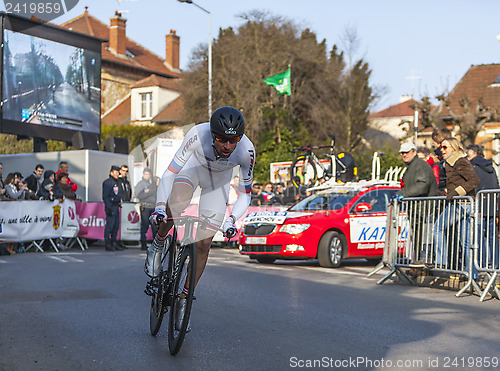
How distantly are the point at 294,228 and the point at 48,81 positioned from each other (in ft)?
40.4

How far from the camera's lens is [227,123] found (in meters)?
5.19

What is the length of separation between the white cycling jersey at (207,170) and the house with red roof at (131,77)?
156 feet

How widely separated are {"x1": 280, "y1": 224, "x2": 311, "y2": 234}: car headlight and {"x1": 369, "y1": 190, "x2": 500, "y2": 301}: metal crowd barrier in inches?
97.2

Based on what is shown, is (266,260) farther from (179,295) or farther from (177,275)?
(179,295)

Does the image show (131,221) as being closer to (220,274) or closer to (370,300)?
(220,274)

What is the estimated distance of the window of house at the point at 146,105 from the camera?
5716cm

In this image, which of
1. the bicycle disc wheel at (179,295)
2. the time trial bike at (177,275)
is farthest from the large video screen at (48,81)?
the bicycle disc wheel at (179,295)

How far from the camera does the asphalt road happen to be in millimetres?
5363

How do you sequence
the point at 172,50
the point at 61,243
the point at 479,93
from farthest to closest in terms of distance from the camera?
the point at 172,50, the point at 479,93, the point at 61,243

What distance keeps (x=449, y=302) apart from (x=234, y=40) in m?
33.1

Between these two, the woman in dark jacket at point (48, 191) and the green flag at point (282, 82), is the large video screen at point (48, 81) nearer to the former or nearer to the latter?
the woman in dark jacket at point (48, 191)

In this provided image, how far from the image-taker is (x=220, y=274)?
11.5m

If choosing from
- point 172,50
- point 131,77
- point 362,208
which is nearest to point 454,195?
point 362,208

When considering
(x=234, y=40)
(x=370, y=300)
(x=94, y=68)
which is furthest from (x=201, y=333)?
(x=234, y=40)
